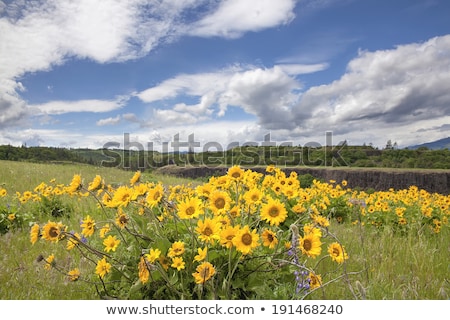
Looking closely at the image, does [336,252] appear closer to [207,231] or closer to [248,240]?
[248,240]

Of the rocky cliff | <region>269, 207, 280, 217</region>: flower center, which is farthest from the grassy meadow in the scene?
the rocky cliff

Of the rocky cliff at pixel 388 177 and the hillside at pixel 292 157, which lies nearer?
the rocky cliff at pixel 388 177

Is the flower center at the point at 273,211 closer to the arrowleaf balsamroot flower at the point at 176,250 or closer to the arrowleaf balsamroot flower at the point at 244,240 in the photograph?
the arrowleaf balsamroot flower at the point at 244,240

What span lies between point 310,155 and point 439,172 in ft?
68.3

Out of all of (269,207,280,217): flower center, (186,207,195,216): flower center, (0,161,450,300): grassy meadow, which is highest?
(186,207,195,216): flower center

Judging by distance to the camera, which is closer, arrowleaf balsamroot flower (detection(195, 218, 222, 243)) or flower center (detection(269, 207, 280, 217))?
arrowleaf balsamroot flower (detection(195, 218, 222, 243))

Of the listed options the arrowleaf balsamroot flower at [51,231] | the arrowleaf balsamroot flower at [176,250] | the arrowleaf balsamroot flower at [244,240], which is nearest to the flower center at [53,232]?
the arrowleaf balsamroot flower at [51,231]

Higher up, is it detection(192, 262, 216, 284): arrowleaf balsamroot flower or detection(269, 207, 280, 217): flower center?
detection(269, 207, 280, 217): flower center

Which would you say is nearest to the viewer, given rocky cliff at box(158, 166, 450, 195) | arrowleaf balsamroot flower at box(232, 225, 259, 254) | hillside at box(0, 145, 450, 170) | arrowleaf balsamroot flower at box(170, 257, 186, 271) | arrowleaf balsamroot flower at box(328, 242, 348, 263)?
arrowleaf balsamroot flower at box(232, 225, 259, 254)

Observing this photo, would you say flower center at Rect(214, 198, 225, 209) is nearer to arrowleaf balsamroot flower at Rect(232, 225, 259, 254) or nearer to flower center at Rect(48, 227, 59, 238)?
arrowleaf balsamroot flower at Rect(232, 225, 259, 254)

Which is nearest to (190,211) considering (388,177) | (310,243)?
(310,243)

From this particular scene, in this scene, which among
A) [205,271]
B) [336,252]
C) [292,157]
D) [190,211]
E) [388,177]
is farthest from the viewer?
[292,157]

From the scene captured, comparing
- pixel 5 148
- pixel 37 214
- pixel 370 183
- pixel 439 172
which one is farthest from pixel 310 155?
pixel 37 214

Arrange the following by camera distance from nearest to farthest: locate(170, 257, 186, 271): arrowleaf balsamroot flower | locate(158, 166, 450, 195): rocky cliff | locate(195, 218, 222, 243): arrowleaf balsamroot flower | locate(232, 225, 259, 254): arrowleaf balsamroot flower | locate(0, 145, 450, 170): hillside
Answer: locate(232, 225, 259, 254): arrowleaf balsamroot flower → locate(195, 218, 222, 243): arrowleaf balsamroot flower → locate(170, 257, 186, 271): arrowleaf balsamroot flower → locate(158, 166, 450, 195): rocky cliff → locate(0, 145, 450, 170): hillside
